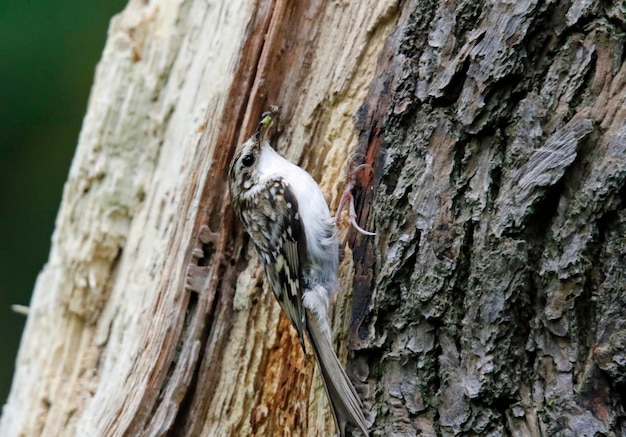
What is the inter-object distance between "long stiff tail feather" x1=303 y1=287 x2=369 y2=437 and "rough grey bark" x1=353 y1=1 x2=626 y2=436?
0.06 metres

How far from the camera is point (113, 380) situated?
2.72m

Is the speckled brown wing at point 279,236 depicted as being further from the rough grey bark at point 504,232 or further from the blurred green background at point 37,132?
the blurred green background at point 37,132

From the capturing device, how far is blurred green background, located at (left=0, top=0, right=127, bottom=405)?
4.61 meters

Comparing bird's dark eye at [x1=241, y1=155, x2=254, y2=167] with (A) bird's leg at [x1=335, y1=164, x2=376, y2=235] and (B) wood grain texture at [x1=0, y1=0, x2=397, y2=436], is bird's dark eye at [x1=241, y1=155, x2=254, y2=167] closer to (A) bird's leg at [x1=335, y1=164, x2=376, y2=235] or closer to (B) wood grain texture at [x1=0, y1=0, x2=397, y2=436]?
(B) wood grain texture at [x1=0, y1=0, x2=397, y2=436]

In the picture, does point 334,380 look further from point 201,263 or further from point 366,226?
point 201,263

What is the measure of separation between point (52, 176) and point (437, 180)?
152 inches

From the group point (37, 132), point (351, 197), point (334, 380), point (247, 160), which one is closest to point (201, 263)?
point (247, 160)

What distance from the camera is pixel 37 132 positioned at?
4.90 meters

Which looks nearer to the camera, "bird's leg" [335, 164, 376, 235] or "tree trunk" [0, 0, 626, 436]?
"tree trunk" [0, 0, 626, 436]

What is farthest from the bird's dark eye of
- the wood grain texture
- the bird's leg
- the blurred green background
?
the blurred green background

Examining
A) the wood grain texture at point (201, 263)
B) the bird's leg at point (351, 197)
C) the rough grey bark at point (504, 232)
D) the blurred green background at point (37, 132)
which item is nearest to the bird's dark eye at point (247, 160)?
the wood grain texture at point (201, 263)

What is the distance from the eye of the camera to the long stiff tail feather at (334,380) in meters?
1.95

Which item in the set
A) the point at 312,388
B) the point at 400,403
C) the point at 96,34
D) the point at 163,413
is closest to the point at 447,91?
the point at 400,403

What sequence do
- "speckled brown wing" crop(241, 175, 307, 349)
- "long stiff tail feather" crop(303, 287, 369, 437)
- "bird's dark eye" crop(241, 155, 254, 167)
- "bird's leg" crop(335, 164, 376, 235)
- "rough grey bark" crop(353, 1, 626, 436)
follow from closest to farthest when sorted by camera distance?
"rough grey bark" crop(353, 1, 626, 436), "long stiff tail feather" crop(303, 287, 369, 437), "bird's leg" crop(335, 164, 376, 235), "speckled brown wing" crop(241, 175, 307, 349), "bird's dark eye" crop(241, 155, 254, 167)
